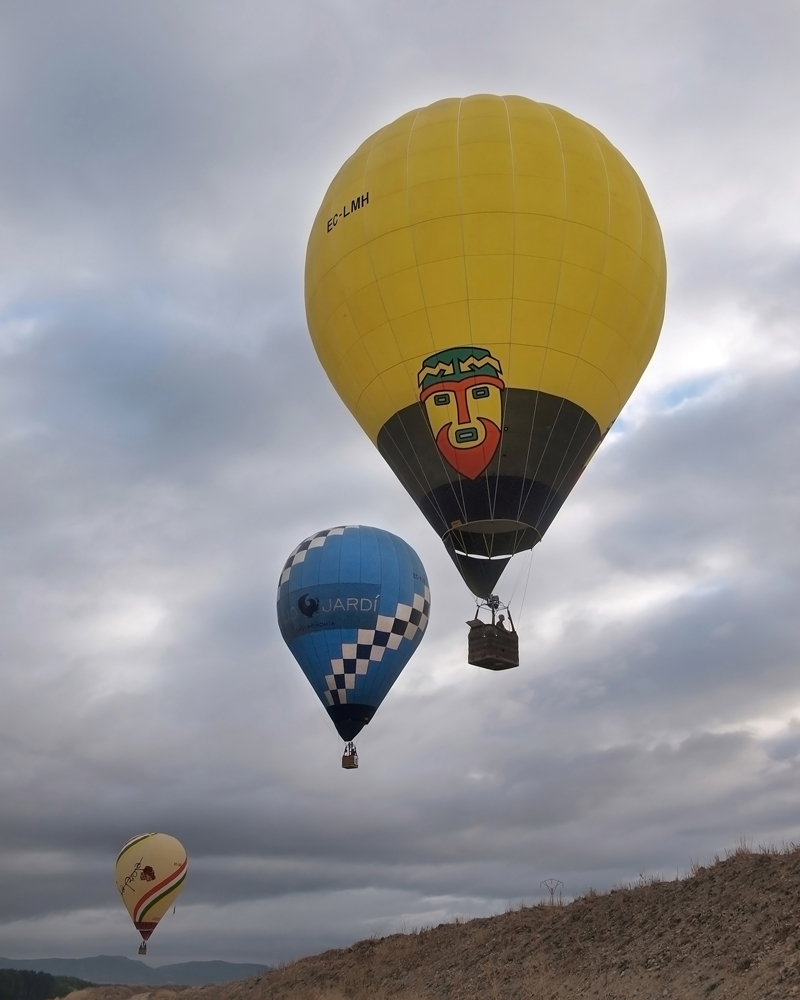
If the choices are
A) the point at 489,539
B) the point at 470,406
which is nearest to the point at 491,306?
the point at 470,406

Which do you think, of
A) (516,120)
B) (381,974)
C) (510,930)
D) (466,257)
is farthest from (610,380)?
(381,974)

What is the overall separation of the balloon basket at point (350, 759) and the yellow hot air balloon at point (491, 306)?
15.8 meters

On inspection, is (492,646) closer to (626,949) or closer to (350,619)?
(626,949)

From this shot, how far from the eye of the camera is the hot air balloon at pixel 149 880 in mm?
41906

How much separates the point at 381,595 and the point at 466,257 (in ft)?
57.0

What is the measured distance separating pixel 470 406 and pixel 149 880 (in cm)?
2823

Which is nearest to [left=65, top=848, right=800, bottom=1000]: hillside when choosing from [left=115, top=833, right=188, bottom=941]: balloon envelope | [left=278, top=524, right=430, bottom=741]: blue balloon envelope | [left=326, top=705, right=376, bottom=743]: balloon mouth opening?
[left=326, top=705, right=376, bottom=743]: balloon mouth opening

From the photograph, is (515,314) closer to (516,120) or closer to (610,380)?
(610,380)

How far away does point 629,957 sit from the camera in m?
15.8

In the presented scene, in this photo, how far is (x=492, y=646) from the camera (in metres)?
21.6

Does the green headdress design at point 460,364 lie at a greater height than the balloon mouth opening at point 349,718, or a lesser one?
greater

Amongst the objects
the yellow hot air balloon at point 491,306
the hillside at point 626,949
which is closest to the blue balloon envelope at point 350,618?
the yellow hot air balloon at point 491,306

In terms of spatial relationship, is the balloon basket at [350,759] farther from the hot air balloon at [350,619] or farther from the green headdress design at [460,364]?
the green headdress design at [460,364]

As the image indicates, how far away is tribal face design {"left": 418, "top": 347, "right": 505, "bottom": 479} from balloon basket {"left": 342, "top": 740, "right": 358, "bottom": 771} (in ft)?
57.3
